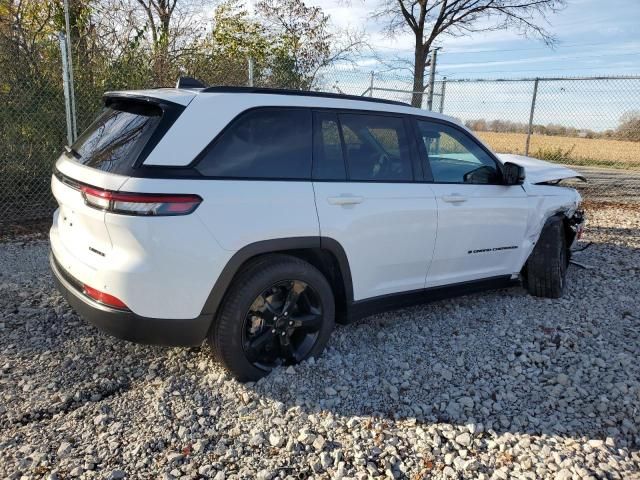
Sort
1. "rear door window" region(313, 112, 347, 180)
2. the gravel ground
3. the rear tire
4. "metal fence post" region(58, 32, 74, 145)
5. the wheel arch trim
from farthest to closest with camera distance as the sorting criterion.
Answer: "metal fence post" region(58, 32, 74, 145) < the rear tire < "rear door window" region(313, 112, 347, 180) < the wheel arch trim < the gravel ground

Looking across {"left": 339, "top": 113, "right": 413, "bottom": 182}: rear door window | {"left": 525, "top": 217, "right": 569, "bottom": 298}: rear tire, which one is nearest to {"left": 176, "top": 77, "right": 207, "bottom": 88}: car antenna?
{"left": 339, "top": 113, "right": 413, "bottom": 182}: rear door window

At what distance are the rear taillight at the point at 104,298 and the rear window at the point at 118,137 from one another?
2.15 feet

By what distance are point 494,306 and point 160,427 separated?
3.06 m

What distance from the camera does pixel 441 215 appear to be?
3770mm

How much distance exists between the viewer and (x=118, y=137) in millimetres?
2971

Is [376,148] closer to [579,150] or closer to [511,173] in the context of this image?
[511,173]

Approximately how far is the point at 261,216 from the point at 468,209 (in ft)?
5.93

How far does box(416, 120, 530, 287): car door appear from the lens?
3863 mm

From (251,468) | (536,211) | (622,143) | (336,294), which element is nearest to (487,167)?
(536,211)

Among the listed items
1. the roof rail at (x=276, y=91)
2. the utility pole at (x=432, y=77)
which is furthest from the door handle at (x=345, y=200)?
the utility pole at (x=432, y=77)

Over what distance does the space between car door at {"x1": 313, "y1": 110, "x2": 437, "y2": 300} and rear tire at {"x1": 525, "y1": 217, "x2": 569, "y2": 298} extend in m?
1.49

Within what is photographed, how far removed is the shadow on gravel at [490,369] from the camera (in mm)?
2969

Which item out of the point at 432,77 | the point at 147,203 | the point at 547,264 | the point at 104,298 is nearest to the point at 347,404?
the point at 104,298

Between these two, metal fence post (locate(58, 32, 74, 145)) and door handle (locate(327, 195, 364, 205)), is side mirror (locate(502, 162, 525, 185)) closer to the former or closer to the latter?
door handle (locate(327, 195, 364, 205))
